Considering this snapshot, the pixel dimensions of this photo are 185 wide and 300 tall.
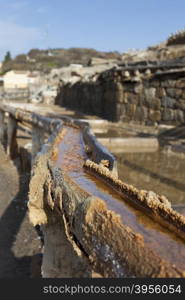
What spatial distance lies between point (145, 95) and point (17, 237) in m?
6.97

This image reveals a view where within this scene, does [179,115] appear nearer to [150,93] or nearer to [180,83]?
[180,83]

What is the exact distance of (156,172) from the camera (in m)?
6.46

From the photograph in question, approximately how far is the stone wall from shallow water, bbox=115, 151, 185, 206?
150 inches

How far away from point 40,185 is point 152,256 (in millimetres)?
1785

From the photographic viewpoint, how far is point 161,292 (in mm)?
1275

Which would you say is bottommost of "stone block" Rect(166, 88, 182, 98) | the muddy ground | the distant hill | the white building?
the muddy ground

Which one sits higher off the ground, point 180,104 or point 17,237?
A: point 180,104

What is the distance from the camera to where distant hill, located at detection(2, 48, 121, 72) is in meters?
91.1

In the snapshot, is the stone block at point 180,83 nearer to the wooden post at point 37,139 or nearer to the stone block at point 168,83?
the stone block at point 168,83

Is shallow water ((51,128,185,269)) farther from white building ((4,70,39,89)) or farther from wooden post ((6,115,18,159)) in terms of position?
white building ((4,70,39,89))

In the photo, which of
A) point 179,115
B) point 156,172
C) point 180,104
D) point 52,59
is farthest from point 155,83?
point 52,59

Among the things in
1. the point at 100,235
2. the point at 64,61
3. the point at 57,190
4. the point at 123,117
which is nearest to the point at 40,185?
the point at 57,190

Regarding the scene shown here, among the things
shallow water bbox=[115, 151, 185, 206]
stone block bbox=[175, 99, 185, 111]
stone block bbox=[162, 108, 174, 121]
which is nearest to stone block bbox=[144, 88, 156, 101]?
stone block bbox=[162, 108, 174, 121]

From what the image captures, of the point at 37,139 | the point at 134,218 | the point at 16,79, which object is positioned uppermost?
the point at 16,79
